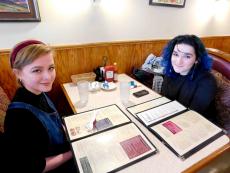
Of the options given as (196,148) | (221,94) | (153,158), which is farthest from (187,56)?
(153,158)

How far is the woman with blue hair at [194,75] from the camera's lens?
118 cm

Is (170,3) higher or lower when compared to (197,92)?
higher

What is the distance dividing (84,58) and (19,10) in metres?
0.72

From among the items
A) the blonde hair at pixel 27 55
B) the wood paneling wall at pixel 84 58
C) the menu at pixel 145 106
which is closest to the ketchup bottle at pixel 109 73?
the wood paneling wall at pixel 84 58

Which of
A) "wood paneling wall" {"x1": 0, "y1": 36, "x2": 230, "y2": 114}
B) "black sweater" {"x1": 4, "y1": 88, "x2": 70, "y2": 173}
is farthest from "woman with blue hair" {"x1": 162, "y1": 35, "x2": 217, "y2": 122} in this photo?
"black sweater" {"x1": 4, "y1": 88, "x2": 70, "y2": 173}

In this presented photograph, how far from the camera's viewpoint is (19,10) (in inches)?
54.5

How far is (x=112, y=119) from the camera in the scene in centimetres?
95

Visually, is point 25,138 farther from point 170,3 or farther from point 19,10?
point 170,3

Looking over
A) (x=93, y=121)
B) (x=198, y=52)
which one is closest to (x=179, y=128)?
(x=93, y=121)

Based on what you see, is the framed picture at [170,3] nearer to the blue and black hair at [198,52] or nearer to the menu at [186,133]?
the blue and black hair at [198,52]

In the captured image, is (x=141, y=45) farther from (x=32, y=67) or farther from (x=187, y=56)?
(x=32, y=67)

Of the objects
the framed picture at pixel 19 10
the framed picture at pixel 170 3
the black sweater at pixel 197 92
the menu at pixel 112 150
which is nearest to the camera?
the menu at pixel 112 150

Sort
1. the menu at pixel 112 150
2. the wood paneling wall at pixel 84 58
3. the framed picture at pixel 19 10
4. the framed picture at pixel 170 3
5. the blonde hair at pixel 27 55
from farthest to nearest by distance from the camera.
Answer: the framed picture at pixel 170 3 → the wood paneling wall at pixel 84 58 → the framed picture at pixel 19 10 → the blonde hair at pixel 27 55 → the menu at pixel 112 150

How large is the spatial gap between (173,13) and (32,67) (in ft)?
6.81
